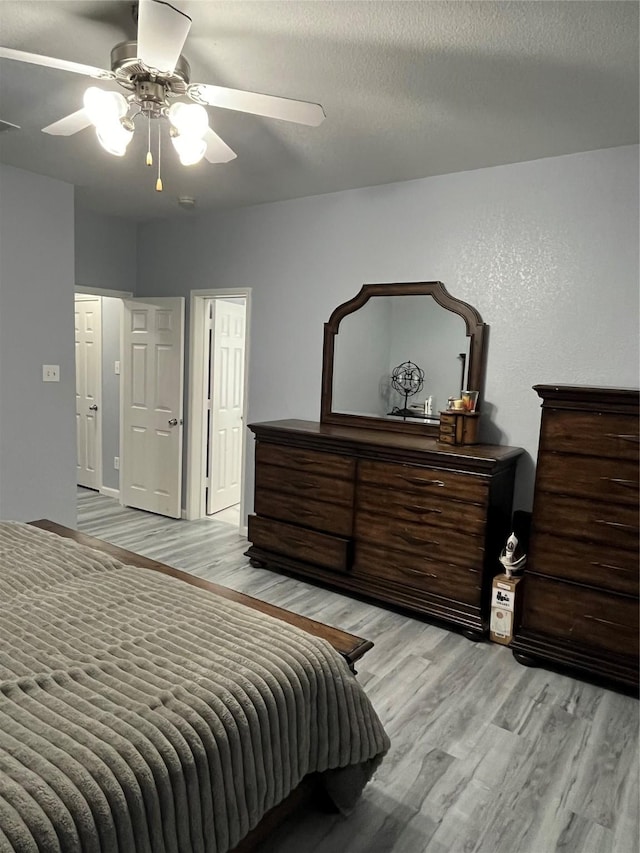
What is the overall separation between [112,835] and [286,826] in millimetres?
928

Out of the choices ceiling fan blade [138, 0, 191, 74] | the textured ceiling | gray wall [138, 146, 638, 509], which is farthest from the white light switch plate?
ceiling fan blade [138, 0, 191, 74]

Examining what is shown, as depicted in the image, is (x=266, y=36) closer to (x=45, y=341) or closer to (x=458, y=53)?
(x=458, y=53)

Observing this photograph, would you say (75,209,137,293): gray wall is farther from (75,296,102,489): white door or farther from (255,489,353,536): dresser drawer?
(255,489,353,536): dresser drawer

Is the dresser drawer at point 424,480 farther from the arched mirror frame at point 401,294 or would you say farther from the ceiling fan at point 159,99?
the ceiling fan at point 159,99

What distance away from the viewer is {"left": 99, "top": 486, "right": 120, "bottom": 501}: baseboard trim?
18.4ft

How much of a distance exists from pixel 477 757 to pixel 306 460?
1.95 m

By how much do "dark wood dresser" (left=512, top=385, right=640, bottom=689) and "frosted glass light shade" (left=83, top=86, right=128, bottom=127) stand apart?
2.08 m

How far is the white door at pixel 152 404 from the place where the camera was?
16.0 feet

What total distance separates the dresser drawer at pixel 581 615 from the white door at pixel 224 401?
3.14m

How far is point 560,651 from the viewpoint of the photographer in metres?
2.70

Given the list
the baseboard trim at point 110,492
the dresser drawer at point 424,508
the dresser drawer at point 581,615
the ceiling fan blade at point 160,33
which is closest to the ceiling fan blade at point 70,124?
the ceiling fan blade at point 160,33

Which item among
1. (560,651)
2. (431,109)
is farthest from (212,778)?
(431,109)

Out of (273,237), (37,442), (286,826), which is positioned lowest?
(286,826)

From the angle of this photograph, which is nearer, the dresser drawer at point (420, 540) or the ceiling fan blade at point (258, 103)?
the ceiling fan blade at point (258, 103)
